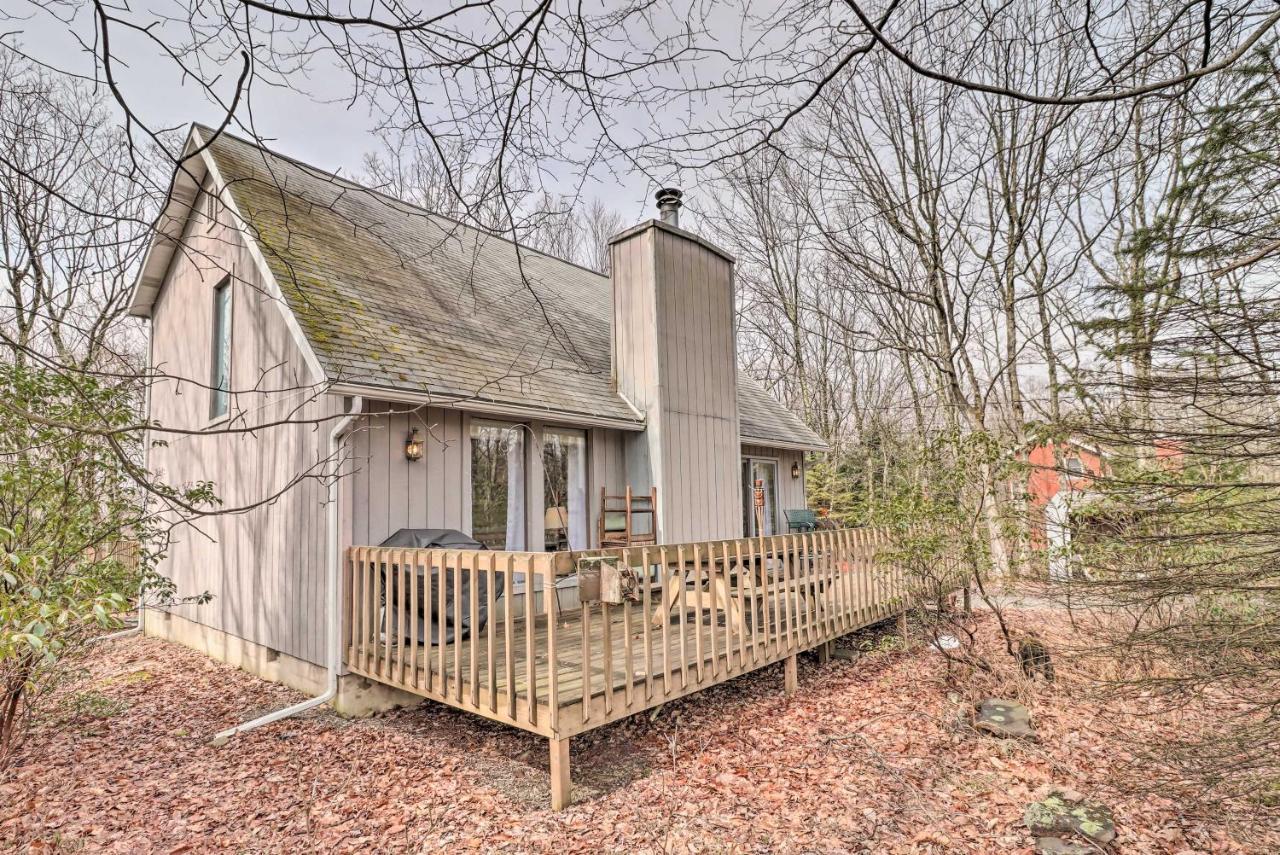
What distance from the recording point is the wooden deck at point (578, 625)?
391 cm

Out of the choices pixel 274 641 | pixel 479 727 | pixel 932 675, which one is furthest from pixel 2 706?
pixel 932 675

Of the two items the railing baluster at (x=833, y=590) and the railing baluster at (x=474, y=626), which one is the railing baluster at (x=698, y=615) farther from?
the railing baluster at (x=833, y=590)

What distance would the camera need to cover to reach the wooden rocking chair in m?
7.83

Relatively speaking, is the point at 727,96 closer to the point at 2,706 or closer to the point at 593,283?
the point at 2,706

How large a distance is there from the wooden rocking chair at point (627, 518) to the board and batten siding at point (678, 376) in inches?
5.5

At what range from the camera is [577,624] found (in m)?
6.68

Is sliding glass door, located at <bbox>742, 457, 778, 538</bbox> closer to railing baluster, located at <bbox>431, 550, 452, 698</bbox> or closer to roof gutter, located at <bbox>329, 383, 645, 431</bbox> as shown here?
roof gutter, located at <bbox>329, 383, 645, 431</bbox>

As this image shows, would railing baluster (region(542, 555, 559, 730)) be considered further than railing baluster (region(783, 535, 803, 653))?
No

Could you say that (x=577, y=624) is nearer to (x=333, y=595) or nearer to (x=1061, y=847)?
(x=333, y=595)

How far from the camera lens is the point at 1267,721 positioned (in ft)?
10.2

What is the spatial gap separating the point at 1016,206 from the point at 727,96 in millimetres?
10187

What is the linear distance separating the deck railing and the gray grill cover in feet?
0.06

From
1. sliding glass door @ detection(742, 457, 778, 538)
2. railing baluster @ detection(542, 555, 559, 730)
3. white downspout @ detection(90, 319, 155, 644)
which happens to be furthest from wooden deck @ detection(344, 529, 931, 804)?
white downspout @ detection(90, 319, 155, 644)

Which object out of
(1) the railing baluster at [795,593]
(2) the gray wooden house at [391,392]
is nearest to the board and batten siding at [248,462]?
(2) the gray wooden house at [391,392]
